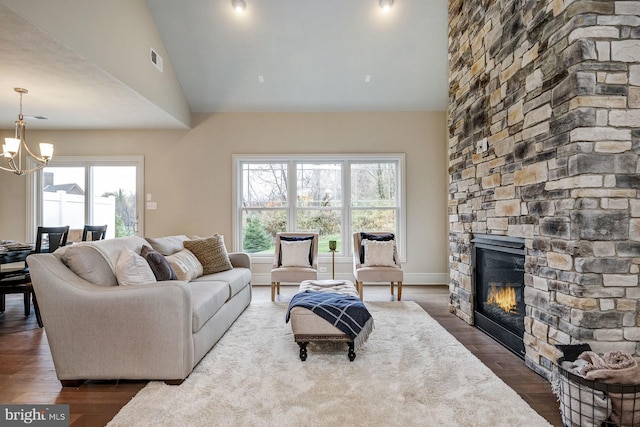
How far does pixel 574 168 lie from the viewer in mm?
2096

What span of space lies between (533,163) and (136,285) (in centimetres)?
291

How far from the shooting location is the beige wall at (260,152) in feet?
19.0

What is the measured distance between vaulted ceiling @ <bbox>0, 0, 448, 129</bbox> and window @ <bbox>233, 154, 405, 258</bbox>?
962mm

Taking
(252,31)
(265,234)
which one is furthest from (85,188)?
(252,31)

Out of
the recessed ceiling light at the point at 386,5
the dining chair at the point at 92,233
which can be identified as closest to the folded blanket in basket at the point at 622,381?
the recessed ceiling light at the point at 386,5

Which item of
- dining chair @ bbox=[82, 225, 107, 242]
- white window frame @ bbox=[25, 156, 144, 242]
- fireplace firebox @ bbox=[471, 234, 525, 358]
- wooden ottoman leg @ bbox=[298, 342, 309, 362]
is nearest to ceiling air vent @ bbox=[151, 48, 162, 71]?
white window frame @ bbox=[25, 156, 144, 242]

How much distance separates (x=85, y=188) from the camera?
19.4 feet

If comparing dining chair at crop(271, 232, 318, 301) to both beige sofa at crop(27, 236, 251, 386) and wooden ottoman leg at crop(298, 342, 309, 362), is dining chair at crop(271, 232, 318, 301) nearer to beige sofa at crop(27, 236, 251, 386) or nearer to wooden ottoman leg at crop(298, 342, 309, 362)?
wooden ottoman leg at crop(298, 342, 309, 362)

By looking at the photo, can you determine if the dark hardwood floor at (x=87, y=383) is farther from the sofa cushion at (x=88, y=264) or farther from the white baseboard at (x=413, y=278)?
the white baseboard at (x=413, y=278)

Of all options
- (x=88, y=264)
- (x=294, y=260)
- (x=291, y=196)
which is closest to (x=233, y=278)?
(x=294, y=260)

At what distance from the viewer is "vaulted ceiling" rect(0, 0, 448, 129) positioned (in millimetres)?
3721

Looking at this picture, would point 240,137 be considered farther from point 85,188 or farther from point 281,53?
point 85,188

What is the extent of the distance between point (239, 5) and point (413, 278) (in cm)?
465

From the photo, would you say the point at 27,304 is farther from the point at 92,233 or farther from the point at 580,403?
the point at 580,403
